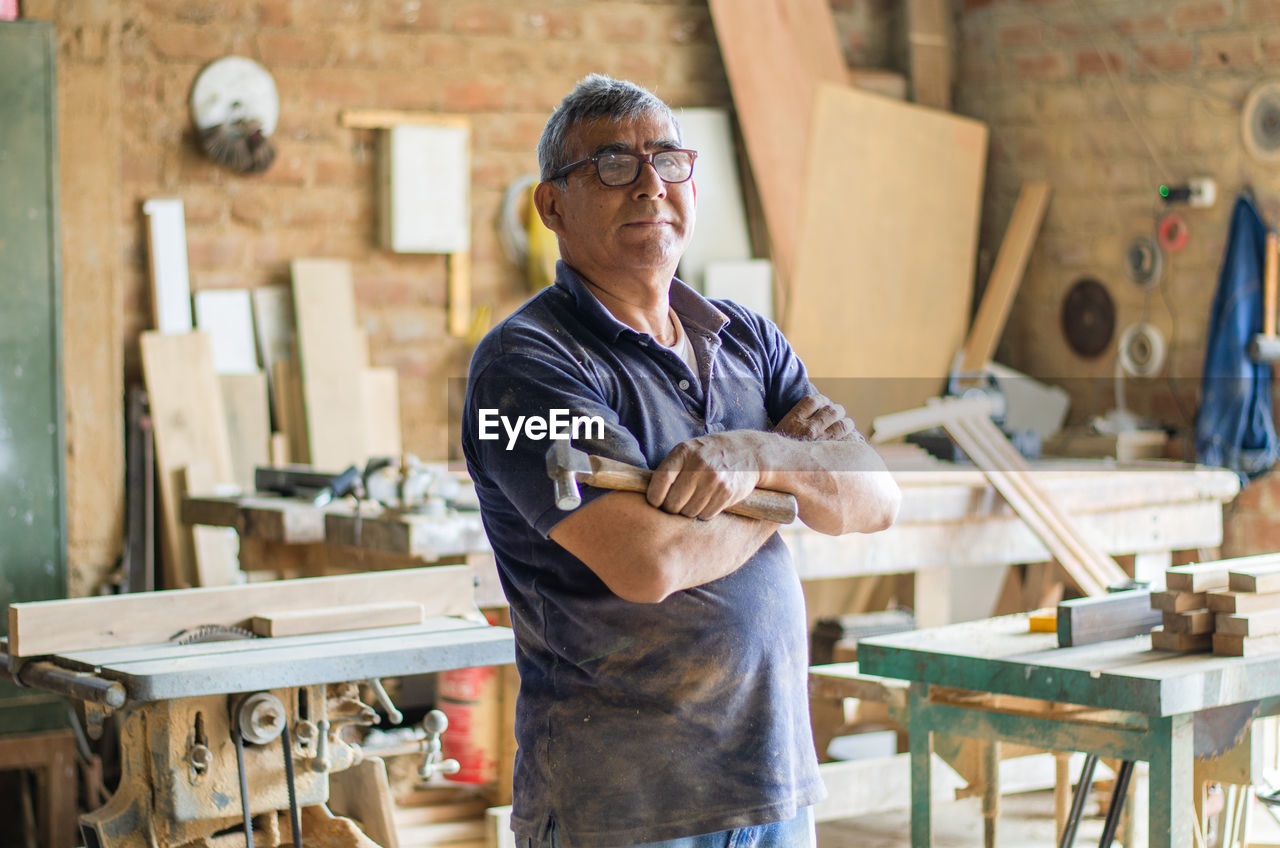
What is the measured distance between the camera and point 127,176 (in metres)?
5.07

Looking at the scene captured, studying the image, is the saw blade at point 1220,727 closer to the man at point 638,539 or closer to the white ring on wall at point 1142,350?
the man at point 638,539

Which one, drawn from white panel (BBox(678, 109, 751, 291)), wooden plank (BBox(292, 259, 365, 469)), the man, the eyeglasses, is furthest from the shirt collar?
white panel (BBox(678, 109, 751, 291))

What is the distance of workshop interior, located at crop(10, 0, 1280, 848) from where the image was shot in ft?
8.50

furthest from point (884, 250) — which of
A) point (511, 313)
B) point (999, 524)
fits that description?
point (511, 313)

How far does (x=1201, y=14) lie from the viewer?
5.39m

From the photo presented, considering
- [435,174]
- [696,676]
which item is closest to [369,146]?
[435,174]

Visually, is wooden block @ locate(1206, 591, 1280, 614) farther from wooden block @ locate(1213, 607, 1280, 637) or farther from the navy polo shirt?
the navy polo shirt

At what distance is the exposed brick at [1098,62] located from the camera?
5.73 meters

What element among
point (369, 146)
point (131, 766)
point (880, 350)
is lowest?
point (131, 766)

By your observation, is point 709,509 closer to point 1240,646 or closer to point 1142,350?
point 1240,646

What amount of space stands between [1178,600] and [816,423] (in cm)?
95

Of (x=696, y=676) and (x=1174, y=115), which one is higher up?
(x=1174, y=115)

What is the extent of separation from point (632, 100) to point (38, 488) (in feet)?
10.0

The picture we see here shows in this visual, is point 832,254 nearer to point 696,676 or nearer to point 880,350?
point 880,350
